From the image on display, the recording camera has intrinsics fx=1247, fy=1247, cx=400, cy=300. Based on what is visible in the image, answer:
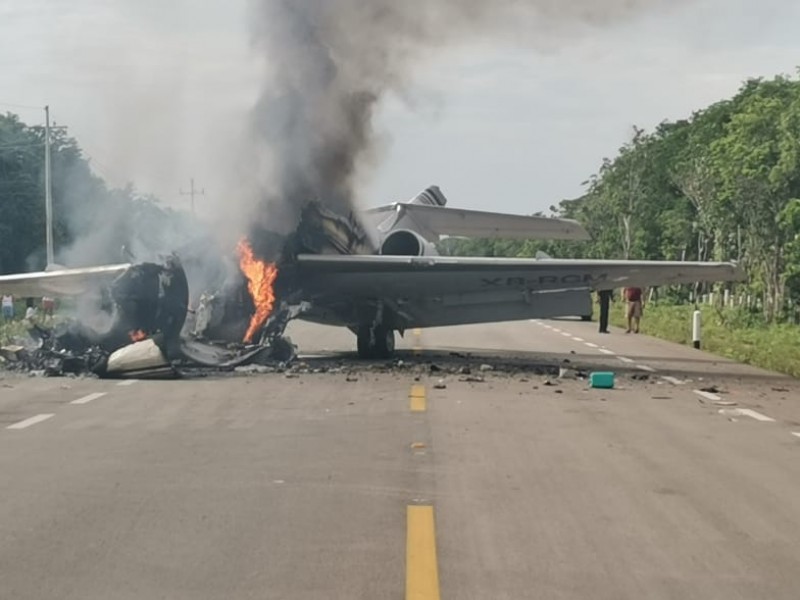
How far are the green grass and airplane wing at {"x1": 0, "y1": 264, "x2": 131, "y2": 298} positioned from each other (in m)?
11.8

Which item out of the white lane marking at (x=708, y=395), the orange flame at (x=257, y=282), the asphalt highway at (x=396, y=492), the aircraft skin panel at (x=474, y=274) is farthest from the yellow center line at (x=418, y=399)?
the orange flame at (x=257, y=282)

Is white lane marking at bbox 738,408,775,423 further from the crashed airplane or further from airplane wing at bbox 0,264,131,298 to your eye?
airplane wing at bbox 0,264,131,298

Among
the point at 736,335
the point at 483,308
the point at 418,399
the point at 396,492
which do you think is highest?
the point at 483,308

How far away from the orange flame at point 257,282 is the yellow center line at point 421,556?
1262 cm

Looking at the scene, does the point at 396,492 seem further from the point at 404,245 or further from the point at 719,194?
the point at 719,194

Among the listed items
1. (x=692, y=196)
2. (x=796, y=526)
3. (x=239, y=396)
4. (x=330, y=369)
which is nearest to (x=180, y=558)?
(x=796, y=526)

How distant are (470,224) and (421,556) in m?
23.0

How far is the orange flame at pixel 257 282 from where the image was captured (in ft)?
67.8

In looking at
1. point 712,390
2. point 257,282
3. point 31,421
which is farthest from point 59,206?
point 31,421

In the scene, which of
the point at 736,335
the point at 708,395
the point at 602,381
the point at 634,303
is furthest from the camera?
the point at 634,303

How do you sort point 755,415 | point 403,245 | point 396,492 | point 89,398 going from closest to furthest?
point 396,492
point 755,415
point 89,398
point 403,245

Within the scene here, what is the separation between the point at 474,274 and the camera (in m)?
21.7

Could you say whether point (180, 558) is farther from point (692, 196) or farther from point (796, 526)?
point (692, 196)

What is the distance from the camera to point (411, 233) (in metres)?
24.0
